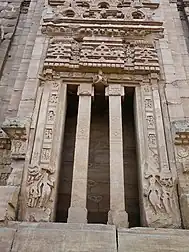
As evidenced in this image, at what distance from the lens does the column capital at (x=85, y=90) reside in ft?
23.1

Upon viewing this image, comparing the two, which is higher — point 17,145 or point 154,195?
point 17,145

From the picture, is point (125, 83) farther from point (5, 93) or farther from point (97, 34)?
point (5, 93)

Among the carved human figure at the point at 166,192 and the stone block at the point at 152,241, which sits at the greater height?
the carved human figure at the point at 166,192

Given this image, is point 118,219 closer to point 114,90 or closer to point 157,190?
point 157,190

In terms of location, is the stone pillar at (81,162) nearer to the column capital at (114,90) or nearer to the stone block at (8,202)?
the column capital at (114,90)

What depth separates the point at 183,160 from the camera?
18.5ft

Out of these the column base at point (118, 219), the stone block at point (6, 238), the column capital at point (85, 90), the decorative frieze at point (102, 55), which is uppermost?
the decorative frieze at point (102, 55)

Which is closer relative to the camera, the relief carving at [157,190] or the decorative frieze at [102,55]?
the relief carving at [157,190]

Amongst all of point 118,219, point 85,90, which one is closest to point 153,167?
point 118,219

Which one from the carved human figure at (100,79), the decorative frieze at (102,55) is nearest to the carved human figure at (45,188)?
the carved human figure at (100,79)

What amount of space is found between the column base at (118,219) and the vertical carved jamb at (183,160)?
3.08 feet

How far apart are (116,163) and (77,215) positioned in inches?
50.1

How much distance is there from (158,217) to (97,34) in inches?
208

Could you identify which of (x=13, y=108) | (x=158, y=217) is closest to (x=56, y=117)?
(x=13, y=108)
